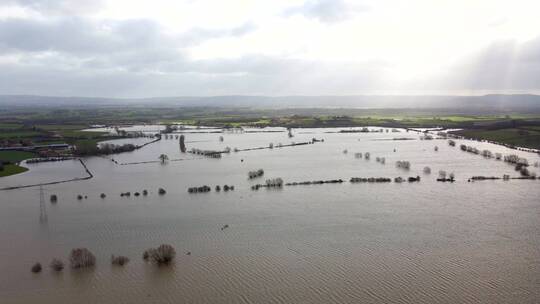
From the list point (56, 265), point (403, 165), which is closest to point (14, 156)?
point (56, 265)

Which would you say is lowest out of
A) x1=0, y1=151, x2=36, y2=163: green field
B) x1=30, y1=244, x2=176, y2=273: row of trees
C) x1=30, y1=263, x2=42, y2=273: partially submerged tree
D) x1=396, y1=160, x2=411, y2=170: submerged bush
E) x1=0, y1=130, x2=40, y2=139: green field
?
x1=30, y1=263, x2=42, y2=273: partially submerged tree

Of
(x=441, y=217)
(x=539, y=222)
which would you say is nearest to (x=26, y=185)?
(x=441, y=217)

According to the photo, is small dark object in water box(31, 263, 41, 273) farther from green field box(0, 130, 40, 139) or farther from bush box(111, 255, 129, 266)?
green field box(0, 130, 40, 139)

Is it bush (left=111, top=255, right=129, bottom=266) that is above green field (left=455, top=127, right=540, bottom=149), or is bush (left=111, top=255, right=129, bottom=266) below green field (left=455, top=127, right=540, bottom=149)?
below

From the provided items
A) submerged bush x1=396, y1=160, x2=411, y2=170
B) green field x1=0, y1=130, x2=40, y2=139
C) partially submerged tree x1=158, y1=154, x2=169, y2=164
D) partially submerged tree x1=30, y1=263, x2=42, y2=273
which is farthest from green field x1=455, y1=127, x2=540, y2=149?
green field x1=0, y1=130, x2=40, y2=139

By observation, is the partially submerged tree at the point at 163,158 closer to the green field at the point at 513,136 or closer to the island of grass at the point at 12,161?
the island of grass at the point at 12,161

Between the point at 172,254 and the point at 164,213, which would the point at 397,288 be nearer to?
the point at 172,254
